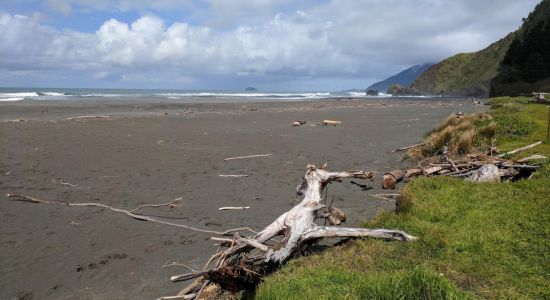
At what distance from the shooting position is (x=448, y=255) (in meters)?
5.68

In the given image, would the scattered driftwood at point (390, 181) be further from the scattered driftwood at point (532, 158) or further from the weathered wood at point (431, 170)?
the scattered driftwood at point (532, 158)

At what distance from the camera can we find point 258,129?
2375 cm

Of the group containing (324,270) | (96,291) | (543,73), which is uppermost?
(543,73)

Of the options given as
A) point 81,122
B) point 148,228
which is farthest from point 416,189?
point 81,122

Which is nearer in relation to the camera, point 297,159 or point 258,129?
point 297,159

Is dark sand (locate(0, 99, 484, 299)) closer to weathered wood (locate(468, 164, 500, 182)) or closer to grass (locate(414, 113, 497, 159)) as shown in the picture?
grass (locate(414, 113, 497, 159))

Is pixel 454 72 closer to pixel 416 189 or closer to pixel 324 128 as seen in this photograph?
pixel 324 128

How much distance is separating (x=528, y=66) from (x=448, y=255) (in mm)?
77147

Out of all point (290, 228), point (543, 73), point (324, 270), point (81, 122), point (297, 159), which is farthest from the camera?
point (543, 73)

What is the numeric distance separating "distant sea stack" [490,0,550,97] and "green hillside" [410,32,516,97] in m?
30.7

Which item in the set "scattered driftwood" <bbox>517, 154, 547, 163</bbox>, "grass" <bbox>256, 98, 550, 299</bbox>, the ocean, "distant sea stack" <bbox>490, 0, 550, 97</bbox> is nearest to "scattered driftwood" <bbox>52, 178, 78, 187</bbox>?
"grass" <bbox>256, 98, 550, 299</bbox>

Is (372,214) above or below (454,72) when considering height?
below

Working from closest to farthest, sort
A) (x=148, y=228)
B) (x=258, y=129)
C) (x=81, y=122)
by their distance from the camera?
(x=148, y=228)
(x=258, y=129)
(x=81, y=122)

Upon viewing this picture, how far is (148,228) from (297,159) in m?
7.57
